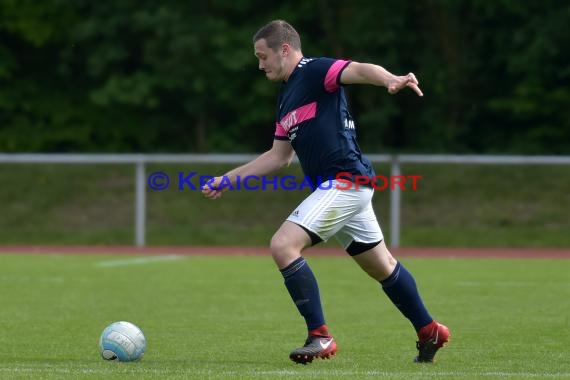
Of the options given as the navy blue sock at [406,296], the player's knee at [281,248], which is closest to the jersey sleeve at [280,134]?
the player's knee at [281,248]

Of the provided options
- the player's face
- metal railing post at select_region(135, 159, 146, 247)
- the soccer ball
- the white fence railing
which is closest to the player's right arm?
the player's face

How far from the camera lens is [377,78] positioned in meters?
6.75

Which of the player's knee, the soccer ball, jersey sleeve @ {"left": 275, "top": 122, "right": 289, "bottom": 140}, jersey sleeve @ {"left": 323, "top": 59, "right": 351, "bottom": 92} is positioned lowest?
the soccer ball

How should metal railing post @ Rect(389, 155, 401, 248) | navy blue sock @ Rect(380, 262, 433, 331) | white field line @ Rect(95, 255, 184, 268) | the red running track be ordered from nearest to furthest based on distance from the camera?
navy blue sock @ Rect(380, 262, 433, 331)
white field line @ Rect(95, 255, 184, 268)
the red running track
metal railing post @ Rect(389, 155, 401, 248)

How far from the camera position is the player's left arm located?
6613mm

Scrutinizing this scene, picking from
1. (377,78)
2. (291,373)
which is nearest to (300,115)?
(377,78)

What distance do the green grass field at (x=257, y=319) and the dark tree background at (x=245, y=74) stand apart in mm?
13129

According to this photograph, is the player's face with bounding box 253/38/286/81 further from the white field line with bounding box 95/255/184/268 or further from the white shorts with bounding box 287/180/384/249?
the white field line with bounding box 95/255/184/268

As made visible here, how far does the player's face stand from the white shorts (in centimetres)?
74

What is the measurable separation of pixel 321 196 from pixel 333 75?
713 millimetres

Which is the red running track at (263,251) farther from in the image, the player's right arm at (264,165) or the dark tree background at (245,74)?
the player's right arm at (264,165)

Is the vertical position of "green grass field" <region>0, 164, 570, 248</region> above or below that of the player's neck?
below

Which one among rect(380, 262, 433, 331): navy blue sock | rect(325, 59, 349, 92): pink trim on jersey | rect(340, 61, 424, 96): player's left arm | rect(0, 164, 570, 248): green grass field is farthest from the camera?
rect(0, 164, 570, 248): green grass field

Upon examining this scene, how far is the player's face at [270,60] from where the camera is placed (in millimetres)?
7355
